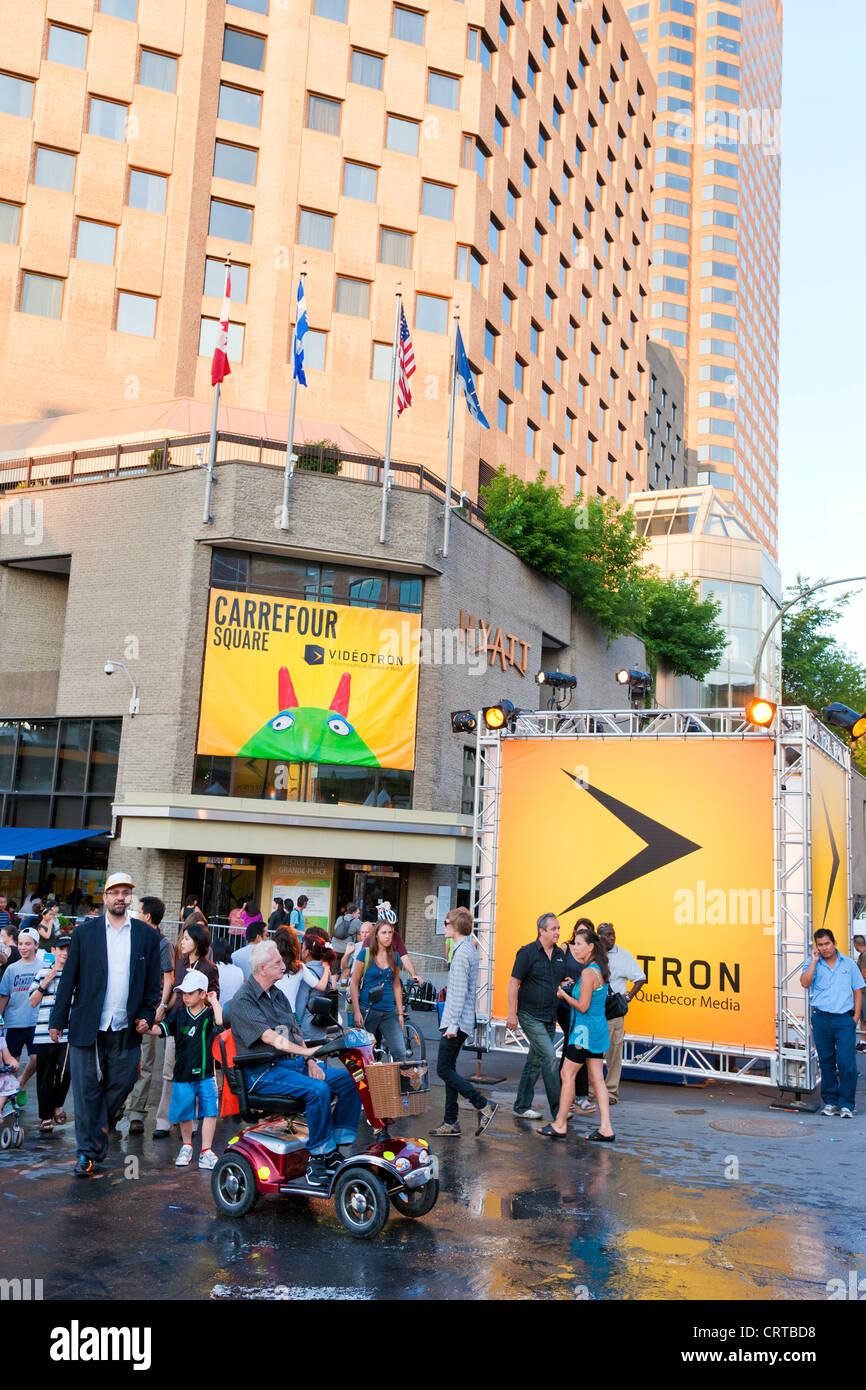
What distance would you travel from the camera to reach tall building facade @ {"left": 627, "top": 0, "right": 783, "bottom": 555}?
105750mm

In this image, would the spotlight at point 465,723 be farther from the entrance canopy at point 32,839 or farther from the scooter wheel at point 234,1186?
the entrance canopy at point 32,839

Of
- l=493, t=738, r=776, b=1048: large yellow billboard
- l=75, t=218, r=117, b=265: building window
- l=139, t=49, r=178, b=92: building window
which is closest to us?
l=493, t=738, r=776, b=1048: large yellow billboard

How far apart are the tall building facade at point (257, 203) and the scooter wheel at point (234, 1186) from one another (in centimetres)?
2865

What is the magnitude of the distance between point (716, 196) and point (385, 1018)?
113 metres

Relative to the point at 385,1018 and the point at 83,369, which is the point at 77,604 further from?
the point at 385,1018

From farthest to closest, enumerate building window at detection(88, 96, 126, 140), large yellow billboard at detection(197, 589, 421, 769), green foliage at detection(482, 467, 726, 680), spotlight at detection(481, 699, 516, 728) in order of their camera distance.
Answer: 1. building window at detection(88, 96, 126, 140)
2. green foliage at detection(482, 467, 726, 680)
3. large yellow billboard at detection(197, 589, 421, 769)
4. spotlight at detection(481, 699, 516, 728)

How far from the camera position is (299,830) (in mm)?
24797

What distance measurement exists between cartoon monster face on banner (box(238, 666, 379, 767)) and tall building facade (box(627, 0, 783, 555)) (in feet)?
272

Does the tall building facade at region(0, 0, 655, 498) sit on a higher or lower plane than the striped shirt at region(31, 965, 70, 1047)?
higher

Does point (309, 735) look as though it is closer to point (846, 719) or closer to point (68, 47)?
point (846, 719)

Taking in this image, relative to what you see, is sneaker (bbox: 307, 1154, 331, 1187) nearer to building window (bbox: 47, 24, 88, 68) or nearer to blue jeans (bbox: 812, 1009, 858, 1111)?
blue jeans (bbox: 812, 1009, 858, 1111)

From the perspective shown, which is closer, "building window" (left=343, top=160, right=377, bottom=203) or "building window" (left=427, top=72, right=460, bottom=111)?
"building window" (left=343, top=160, right=377, bottom=203)

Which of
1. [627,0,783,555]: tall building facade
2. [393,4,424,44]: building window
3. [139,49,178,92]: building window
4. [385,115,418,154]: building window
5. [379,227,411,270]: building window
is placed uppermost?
[627,0,783,555]: tall building facade

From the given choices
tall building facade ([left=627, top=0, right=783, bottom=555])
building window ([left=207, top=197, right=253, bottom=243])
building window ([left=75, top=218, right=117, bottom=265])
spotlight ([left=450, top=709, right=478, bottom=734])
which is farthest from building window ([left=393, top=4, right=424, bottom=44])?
tall building facade ([left=627, top=0, right=783, bottom=555])
